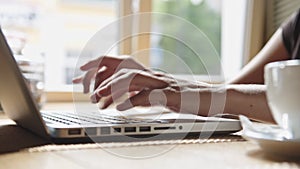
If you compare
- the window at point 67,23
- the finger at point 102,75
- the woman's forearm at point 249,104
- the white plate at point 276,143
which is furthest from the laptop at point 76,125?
the window at point 67,23

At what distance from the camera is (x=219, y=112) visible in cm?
76

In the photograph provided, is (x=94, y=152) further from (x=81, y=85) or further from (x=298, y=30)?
(x=298, y=30)

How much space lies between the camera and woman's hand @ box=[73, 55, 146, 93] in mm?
940

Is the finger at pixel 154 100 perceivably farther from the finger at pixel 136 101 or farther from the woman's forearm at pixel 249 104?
the woman's forearm at pixel 249 104

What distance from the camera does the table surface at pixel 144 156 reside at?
1.44ft

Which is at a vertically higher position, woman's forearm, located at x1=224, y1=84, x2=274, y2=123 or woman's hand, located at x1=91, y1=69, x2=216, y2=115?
woman's hand, located at x1=91, y1=69, x2=216, y2=115

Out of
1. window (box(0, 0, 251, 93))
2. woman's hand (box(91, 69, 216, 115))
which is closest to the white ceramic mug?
woman's hand (box(91, 69, 216, 115))

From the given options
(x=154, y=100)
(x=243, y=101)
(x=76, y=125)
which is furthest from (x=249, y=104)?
(x=76, y=125)

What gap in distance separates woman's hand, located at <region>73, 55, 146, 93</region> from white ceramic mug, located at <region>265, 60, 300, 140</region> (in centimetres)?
46

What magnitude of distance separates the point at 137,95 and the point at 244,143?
255mm

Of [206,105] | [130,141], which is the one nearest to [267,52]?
[206,105]

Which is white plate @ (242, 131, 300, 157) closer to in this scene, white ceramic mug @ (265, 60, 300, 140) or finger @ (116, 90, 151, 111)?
white ceramic mug @ (265, 60, 300, 140)

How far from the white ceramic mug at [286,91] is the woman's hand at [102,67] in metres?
0.46

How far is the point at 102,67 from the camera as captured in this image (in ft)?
3.30
